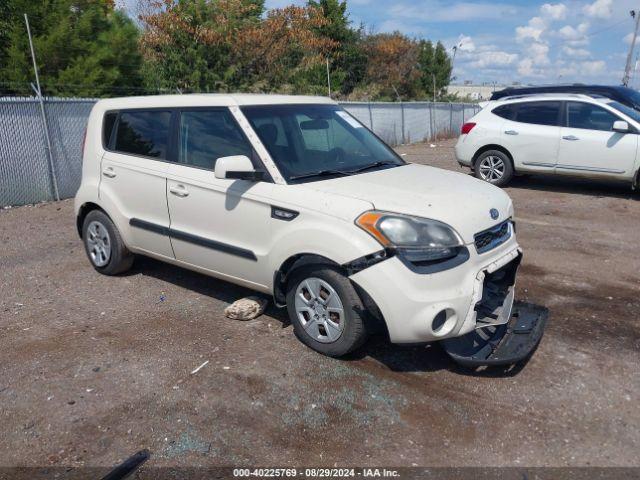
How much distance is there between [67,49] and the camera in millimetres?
17125

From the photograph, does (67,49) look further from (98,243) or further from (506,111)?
(98,243)

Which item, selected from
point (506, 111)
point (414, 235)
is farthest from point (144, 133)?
point (506, 111)

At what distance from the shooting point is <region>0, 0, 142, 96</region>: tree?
16422mm

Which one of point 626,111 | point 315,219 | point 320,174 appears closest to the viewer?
point 315,219

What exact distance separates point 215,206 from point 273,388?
1.56 metres

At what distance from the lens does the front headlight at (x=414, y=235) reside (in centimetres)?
362

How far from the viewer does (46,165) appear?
9.72 m

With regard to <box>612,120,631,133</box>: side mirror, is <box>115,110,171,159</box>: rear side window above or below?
above

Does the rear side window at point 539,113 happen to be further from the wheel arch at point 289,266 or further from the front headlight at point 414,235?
the wheel arch at point 289,266

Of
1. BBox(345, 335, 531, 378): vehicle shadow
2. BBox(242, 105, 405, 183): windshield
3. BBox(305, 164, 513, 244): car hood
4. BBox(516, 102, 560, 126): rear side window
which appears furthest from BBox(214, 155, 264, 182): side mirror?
BBox(516, 102, 560, 126): rear side window

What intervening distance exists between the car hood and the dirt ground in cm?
105

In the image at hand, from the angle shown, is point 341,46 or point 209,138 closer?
Result: point 209,138

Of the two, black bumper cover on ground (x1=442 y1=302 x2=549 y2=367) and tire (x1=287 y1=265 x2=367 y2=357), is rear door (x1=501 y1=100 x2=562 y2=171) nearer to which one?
black bumper cover on ground (x1=442 y1=302 x2=549 y2=367)

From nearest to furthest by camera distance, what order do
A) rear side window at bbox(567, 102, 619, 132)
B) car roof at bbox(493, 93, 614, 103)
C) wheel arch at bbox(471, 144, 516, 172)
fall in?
rear side window at bbox(567, 102, 619, 132) < car roof at bbox(493, 93, 614, 103) < wheel arch at bbox(471, 144, 516, 172)
